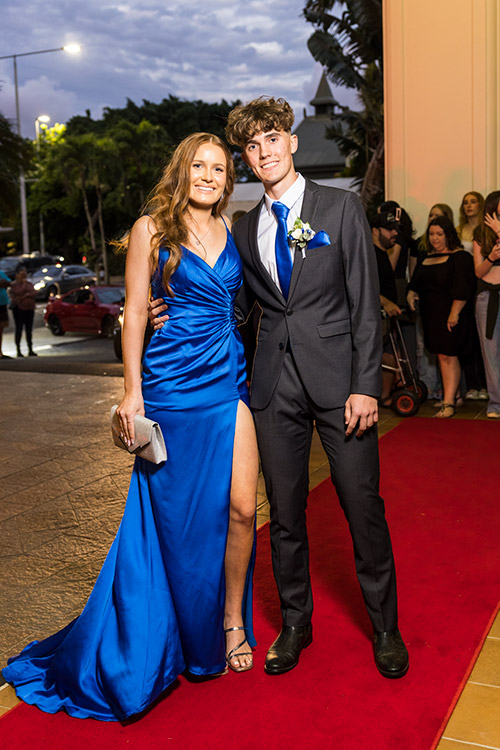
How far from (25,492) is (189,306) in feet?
9.99

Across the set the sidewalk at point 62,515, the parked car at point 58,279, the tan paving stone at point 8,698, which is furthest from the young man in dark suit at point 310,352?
the parked car at point 58,279

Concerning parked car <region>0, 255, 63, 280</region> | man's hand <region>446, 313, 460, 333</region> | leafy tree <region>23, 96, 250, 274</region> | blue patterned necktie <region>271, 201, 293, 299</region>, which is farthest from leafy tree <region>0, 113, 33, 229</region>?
parked car <region>0, 255, 63, 280</region>

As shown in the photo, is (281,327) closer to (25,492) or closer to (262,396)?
(262,396)

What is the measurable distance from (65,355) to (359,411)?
13777 millimetres

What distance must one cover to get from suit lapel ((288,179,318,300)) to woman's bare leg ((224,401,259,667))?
0.51 meters

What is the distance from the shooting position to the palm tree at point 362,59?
814 inches

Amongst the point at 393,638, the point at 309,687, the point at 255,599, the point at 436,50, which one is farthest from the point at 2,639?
the point at 436,50

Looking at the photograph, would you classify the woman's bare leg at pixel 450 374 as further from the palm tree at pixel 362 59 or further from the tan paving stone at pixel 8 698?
the palm tree at pixel 362 59

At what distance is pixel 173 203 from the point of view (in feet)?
9.70

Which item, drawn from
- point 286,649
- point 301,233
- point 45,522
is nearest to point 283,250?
point 301,233

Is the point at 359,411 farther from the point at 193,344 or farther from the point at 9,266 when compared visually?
the point at 9,266

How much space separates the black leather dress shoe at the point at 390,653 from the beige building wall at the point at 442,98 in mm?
6076

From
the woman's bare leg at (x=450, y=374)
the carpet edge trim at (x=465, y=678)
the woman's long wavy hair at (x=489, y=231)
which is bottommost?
the carpet edge trim at (x=465, y=678)

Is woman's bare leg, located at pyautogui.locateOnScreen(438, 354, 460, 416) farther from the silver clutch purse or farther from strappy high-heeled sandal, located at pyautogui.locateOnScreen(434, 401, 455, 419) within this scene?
the silver clutch purse
